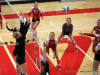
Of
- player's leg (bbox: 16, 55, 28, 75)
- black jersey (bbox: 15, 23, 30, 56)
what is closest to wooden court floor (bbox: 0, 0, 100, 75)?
player's leg (bbox: 16, 55, 28, 75)

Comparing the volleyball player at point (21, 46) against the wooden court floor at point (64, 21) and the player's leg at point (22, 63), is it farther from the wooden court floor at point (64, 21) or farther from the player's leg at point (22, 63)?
the wooden court floor at point (64, 21)

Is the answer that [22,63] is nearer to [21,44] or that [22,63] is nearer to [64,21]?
[21,44]

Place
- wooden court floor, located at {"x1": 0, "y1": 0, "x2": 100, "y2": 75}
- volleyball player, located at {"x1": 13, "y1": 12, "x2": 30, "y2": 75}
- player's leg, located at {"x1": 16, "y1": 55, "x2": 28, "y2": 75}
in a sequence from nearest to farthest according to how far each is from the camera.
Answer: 1. volleyball player, located at {"x1": 13, "y1": 12, "x2": 30, "y2": 75}
2. player's leg, located at {"x1": 16, "y1": 55, "x2": 28, "y2": 75}
3. wooden court floor, located at {"x1": 0, "y1": 0, "x2": 100, "y2": 75}

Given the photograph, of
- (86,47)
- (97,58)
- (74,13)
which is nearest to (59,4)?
(74,13)

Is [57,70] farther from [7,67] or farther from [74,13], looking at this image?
[74,13]

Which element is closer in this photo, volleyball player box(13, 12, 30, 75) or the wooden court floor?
volleyball player box(13, 12, 30, 75)

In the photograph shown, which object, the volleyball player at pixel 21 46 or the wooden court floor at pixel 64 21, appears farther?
the wooden court floor at pixel 64 21

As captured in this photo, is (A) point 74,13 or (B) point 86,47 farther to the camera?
(A) point 74,13

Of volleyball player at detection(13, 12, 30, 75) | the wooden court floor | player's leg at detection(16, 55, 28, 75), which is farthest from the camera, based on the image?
the wooden court floor

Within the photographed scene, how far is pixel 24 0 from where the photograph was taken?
1666 centimetres

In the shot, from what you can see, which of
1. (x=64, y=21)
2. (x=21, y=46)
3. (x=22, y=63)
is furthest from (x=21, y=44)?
(x=64, y=21)

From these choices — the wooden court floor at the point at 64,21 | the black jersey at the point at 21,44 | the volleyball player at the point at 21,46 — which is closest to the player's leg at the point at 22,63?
the volleyball player at the point at 21,46

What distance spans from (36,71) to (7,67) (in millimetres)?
1126

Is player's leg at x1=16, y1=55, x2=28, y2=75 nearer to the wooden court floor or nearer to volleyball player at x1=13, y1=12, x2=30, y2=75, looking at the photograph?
volleyball player at x1=13, y1=12, x2=30, y2=75
